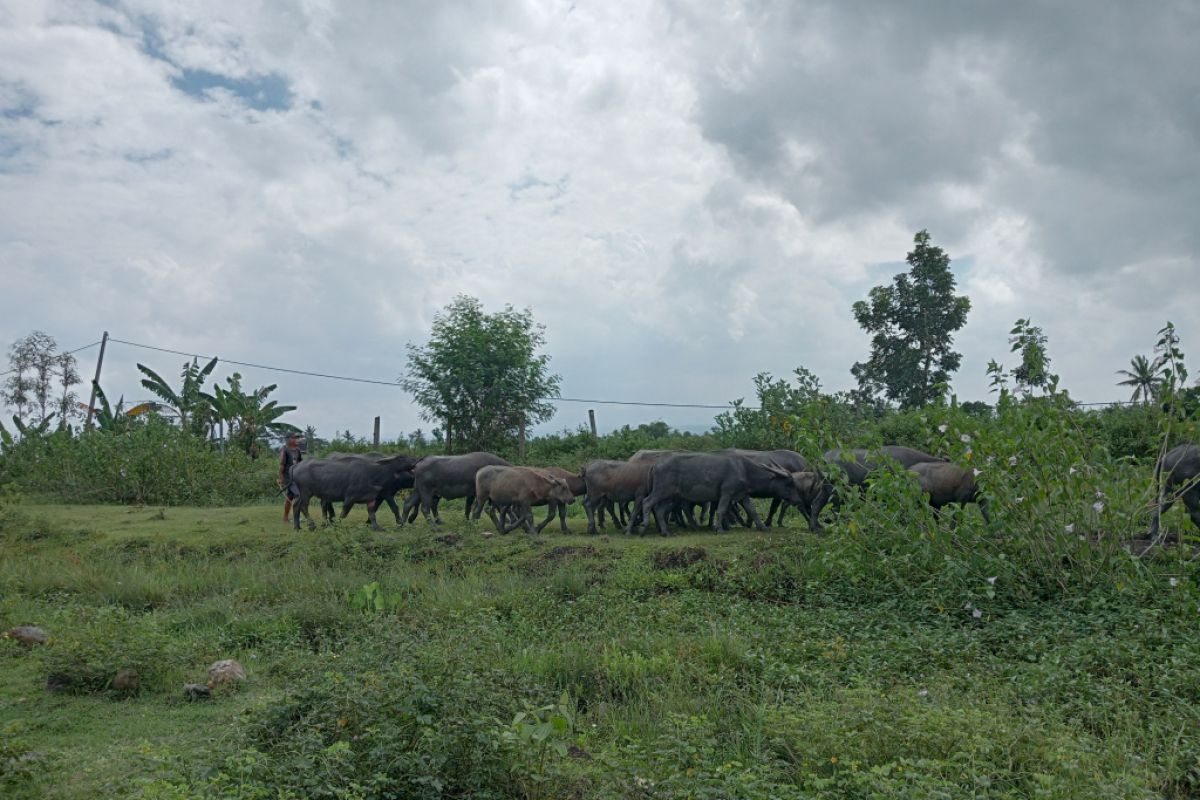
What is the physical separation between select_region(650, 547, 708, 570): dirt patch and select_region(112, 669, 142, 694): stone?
610 cm

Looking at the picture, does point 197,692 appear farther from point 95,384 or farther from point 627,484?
point 95,384

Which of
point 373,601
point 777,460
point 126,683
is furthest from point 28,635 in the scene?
point 777,460

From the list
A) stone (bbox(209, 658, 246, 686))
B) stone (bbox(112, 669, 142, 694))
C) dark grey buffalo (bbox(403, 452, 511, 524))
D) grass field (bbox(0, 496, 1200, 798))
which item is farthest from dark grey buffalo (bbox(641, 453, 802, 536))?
stone (bbox(112, 669, 142, 694))

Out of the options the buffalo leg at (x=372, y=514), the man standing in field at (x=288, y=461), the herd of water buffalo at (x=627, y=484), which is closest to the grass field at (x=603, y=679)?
the herd of water buffalo at (x=627, y=484)

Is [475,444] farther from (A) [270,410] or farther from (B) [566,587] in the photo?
(B) [566,587]

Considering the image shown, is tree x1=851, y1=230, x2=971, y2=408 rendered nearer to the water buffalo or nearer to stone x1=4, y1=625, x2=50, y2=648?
the water buffalo

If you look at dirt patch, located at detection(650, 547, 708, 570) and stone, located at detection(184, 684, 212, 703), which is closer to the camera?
stone, located at detection(184, 684, 212, 703)

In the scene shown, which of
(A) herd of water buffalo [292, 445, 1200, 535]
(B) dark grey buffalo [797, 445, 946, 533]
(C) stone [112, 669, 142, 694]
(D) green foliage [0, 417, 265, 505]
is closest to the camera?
(C) stone [112, 669, 142, 694]

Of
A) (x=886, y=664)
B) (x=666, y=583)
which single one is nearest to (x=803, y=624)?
(x=886, y=664)

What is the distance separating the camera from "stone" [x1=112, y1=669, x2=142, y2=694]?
7.77 m

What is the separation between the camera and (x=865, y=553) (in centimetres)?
1023

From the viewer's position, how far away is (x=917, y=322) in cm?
2866

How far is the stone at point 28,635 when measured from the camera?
9.32m

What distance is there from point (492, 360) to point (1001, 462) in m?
18.8
